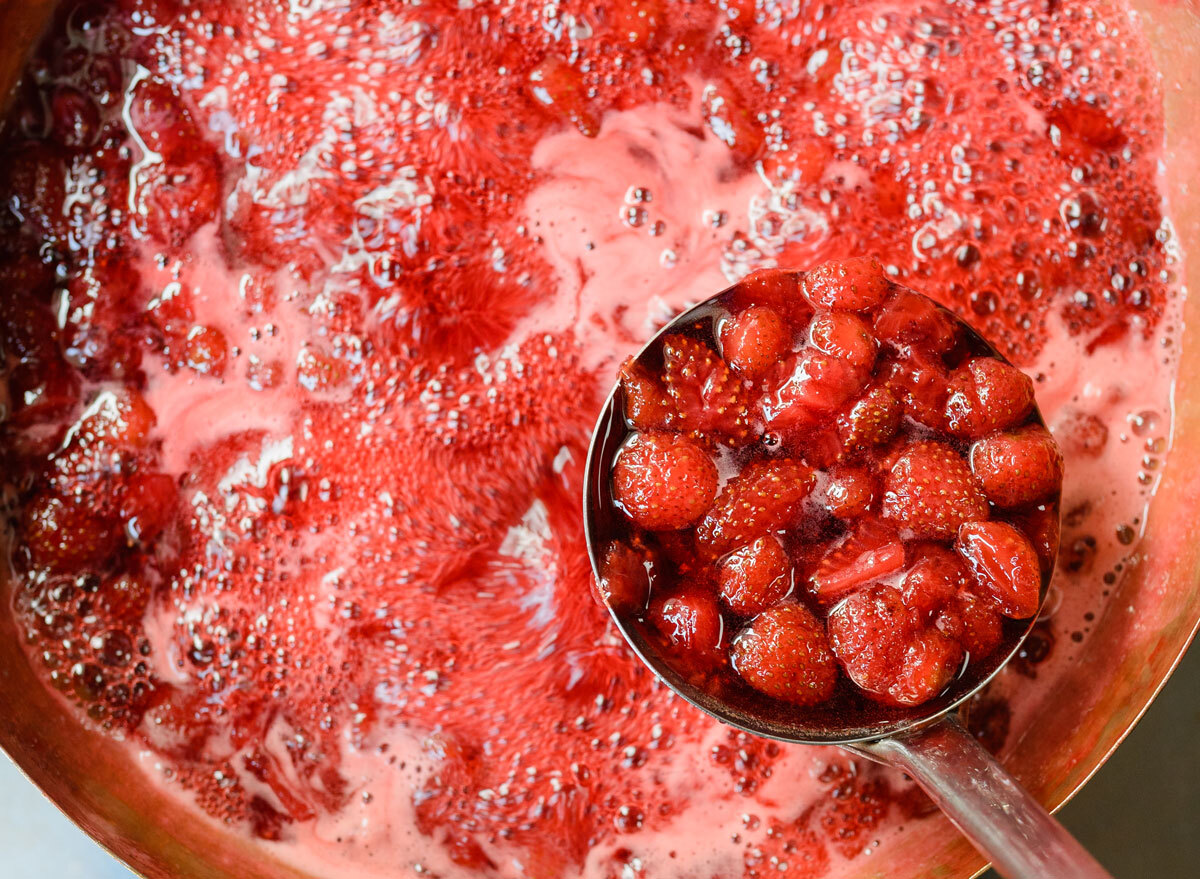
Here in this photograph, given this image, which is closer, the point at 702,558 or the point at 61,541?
the point at 702,558

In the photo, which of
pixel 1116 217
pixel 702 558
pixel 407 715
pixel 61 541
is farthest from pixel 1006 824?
pixel 61 541

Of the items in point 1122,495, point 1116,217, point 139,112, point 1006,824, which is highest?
point 1116,217

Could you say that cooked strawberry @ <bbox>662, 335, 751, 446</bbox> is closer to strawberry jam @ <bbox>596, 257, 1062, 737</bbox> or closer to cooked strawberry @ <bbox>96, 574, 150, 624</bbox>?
strawberry jam @ <bbox>596, 257, 1062, 737</bbox>

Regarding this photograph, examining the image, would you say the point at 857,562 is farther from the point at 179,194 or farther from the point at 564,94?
the point at 179,194

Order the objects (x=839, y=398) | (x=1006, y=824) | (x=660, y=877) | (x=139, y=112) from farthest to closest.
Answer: (x=139, y=112), (x=660, y=877), (x=839, y=398), (x=1006, y=824)

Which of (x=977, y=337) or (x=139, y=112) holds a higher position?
(x=977, y=337)

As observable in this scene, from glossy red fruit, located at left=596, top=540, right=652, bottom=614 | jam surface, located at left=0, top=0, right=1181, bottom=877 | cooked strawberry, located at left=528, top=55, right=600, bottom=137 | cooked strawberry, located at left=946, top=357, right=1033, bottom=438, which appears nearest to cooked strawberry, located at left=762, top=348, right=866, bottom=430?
cooked strawberry, located at left=946, top=357, right=1033, bottom=438

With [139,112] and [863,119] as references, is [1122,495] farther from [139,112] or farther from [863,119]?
[139,112]

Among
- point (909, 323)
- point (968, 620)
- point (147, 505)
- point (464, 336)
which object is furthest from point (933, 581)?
point (147, 505)
